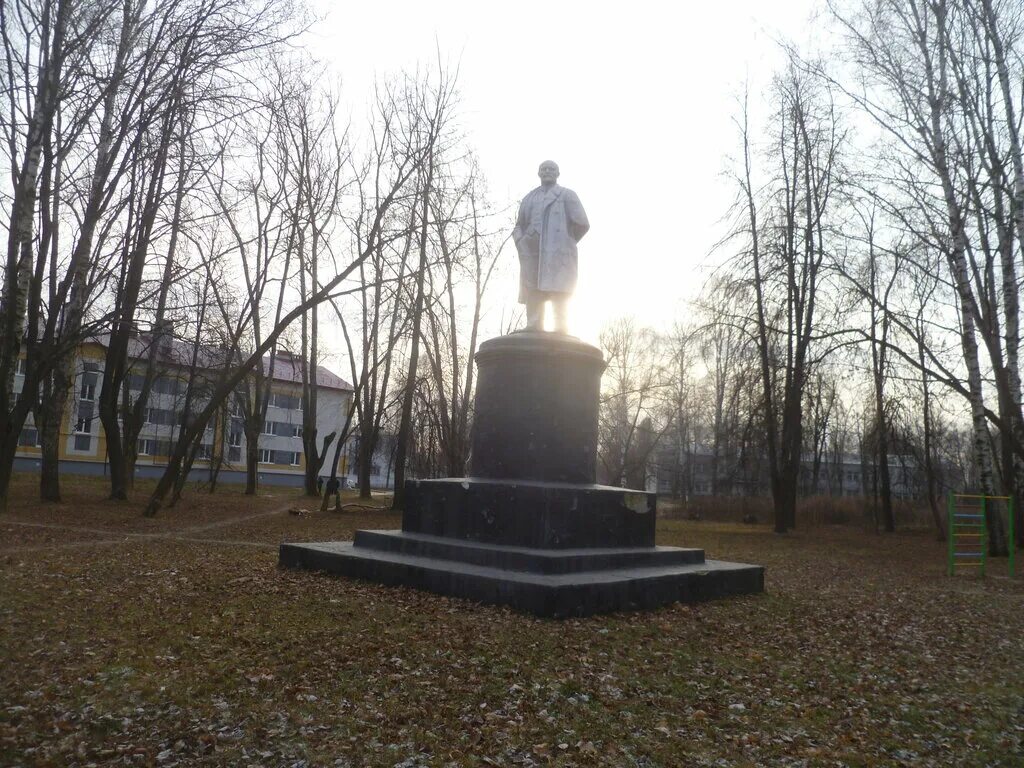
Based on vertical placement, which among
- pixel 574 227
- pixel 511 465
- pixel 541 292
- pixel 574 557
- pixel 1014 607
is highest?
pixel 574 227

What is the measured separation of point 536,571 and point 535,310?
3.96 meters

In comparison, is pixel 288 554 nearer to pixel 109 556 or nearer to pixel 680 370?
pixel 109 556

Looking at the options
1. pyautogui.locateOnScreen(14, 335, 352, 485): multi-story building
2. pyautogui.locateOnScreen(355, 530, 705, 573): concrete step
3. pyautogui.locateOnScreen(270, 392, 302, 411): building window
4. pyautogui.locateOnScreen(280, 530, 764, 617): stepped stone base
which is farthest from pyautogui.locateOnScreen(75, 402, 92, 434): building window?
pyautogui.locateOnScreen(355, 530, 705, 573): concrete step

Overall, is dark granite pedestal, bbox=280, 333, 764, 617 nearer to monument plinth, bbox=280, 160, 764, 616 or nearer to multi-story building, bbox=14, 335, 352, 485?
monument plinth, bbox=280, 160, 764, 616

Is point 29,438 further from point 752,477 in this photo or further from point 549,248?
point 549,248

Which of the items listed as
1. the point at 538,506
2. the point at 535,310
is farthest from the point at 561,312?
the point at 538,506

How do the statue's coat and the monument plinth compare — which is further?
the statue's coat

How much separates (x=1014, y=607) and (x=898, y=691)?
5797 mm

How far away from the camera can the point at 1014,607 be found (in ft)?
33.3

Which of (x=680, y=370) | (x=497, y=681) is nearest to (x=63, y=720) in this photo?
(x=497, y=681)

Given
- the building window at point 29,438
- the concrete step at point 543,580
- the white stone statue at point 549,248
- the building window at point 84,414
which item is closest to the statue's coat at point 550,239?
the white stone statue at point 549,248

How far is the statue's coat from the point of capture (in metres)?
10.5

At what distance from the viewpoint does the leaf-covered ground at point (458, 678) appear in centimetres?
427

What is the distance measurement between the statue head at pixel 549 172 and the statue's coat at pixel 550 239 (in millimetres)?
115
